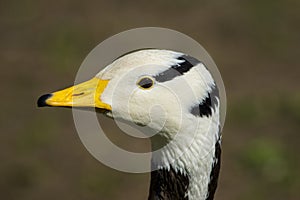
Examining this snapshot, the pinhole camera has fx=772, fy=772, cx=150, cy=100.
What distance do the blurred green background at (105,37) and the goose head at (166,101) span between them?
2.77 meters

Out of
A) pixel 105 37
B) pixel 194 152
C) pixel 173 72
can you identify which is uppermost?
pixel 173 72

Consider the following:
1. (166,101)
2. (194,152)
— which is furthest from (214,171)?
(166,101)

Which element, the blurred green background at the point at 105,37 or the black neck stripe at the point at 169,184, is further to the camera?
the blurred green background at the point at 105,37

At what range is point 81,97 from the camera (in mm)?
2900

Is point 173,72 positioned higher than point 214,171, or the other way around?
point 173,72

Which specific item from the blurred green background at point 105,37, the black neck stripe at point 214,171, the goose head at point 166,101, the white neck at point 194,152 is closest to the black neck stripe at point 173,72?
the goose head at point 166,101

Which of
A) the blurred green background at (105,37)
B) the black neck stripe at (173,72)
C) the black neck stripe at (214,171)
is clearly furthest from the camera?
the blurred green background at (105,37)

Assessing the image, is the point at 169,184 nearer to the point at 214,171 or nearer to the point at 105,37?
the point at 214,171

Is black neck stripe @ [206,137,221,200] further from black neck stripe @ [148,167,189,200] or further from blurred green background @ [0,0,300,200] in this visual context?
blurred green background @ [0,0,300,200]

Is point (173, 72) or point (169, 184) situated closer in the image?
point (173, 72)

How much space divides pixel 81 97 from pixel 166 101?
32 centimetres

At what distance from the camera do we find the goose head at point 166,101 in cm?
284

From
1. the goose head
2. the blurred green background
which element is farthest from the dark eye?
the blurred green background

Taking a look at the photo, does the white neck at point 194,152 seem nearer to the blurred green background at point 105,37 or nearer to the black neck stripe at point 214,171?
the black neck stripe at point 214,171
